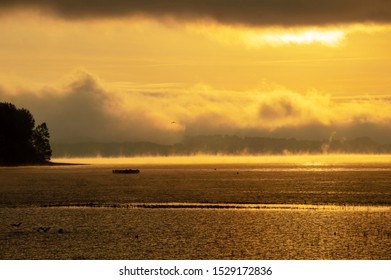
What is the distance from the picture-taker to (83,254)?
2901 inches

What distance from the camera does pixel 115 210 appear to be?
397ft

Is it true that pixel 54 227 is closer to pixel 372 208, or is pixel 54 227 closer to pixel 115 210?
pixel 115 210
